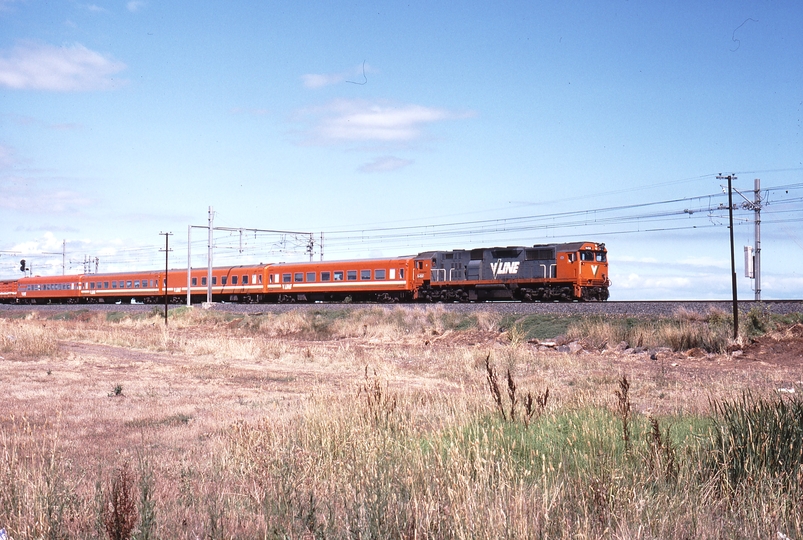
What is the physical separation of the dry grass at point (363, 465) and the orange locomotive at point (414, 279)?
2189cm

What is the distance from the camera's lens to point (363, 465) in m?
6.78

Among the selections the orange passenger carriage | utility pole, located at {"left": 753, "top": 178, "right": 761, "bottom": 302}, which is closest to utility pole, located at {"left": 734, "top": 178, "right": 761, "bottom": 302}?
utility pole, located at {"left": 753, "top": 178, "right": 761, "bottom": 302}

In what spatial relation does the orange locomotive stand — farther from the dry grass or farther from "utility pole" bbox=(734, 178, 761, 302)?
the dry grass

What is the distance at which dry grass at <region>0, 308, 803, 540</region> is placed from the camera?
5.09 metres

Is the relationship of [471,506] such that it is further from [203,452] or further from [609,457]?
[203,452]

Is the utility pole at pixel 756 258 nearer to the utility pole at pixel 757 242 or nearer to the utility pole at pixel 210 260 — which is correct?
the utility pole at pixel 757 242

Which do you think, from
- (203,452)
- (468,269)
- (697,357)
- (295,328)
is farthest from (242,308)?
(203,452)

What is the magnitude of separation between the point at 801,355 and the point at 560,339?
26.5 feet

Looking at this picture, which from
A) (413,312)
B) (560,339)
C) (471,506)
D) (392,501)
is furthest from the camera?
(413,312)

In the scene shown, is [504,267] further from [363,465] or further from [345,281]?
[363,465]

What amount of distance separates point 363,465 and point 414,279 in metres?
38.7

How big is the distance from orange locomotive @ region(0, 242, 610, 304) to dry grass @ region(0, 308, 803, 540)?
21892mm

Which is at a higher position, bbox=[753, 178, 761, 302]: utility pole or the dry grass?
bbox=[753, 178, 761, 302]: utility pole

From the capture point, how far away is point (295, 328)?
3678 centimetres
